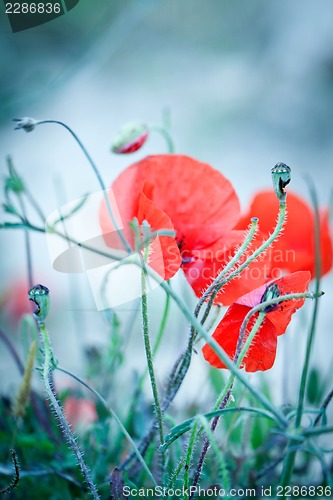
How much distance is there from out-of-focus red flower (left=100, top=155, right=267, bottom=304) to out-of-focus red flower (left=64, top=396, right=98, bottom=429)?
0.25m

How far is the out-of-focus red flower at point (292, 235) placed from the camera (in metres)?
0.45

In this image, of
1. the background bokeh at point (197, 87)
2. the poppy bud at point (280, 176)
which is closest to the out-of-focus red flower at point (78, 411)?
the poppy bud at point (280, 176)

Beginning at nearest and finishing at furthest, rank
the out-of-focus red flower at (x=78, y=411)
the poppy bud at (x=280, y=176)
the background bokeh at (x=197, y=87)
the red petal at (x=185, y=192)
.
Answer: the poppy bud at (x=280, y=176) → the red petal at (x=185, y=192) → the out-of-focus red flower at (x=78, y=411) → the background bokeh at (x=197, y=87)

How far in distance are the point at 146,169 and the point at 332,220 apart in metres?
0.25

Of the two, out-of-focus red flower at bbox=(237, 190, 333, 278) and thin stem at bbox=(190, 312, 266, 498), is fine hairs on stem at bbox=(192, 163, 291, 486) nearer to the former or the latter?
thin stem at bbox=(190, 312, 266, 498)

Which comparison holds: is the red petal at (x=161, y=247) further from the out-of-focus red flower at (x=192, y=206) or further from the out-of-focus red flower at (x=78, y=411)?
the out-of-focus red flower at (x=78, y=411)

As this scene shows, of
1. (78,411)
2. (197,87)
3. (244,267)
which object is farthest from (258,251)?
(197,87)

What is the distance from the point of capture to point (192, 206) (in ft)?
1.31

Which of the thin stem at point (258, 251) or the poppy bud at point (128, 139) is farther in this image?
the poppy bud at point (128, 139)

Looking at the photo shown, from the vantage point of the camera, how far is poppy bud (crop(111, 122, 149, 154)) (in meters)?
0.43

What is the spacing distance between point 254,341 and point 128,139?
Result: 0.16m

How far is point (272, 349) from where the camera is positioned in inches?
13.6

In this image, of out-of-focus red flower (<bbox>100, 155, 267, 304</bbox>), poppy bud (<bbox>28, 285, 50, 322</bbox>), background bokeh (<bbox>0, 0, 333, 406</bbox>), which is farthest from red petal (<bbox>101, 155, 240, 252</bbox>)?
background bokeh (<bbox>0, 0, 333, 406</bbox>)

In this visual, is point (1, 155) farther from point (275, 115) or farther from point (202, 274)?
point (202, 274)
